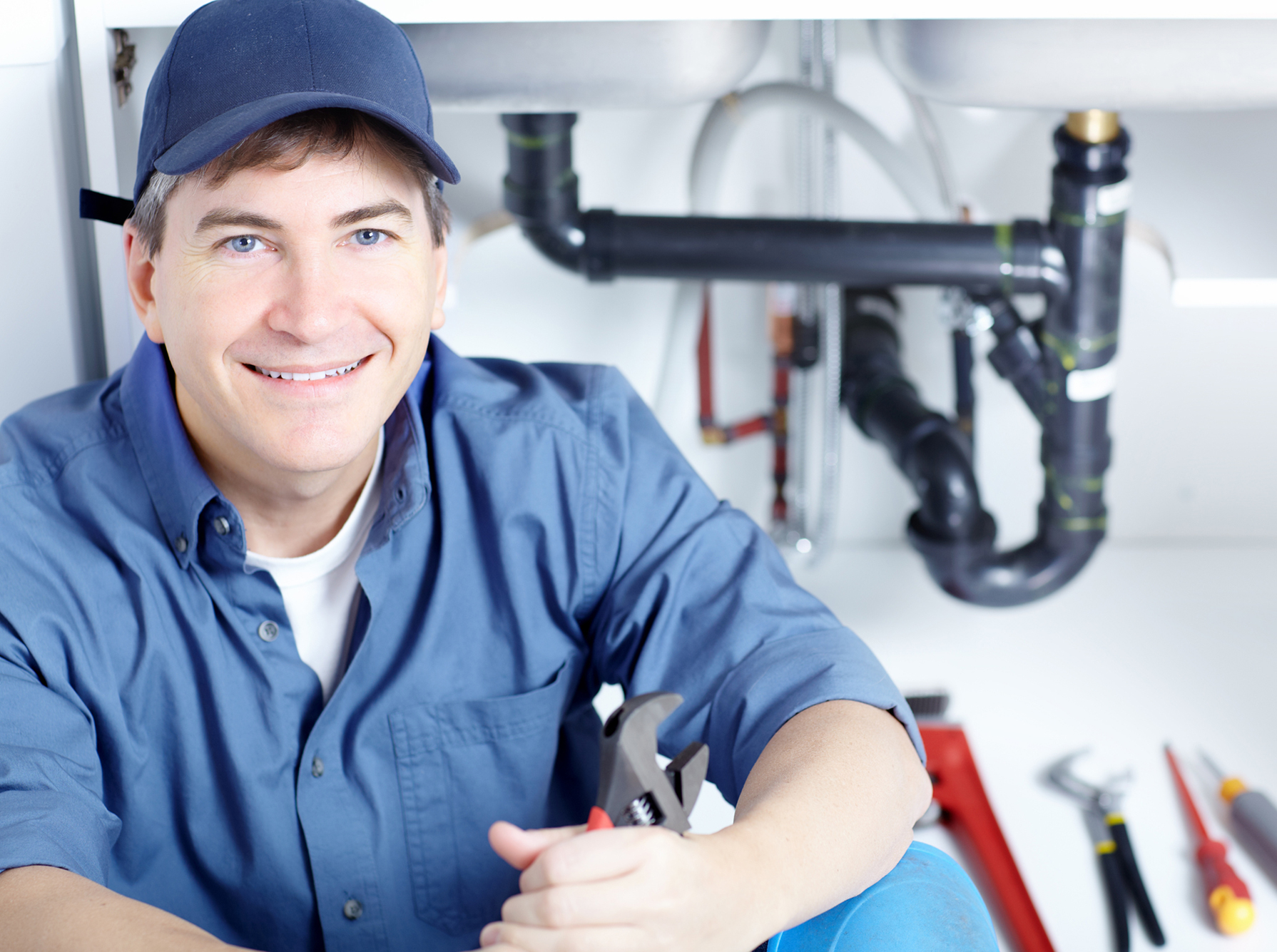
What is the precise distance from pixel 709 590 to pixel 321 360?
32 cm

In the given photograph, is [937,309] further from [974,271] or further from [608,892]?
[608,892]

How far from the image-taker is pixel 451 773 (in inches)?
36.1

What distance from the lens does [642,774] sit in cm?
59

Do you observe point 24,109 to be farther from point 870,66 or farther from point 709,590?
point 870,66

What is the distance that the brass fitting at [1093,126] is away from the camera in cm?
119

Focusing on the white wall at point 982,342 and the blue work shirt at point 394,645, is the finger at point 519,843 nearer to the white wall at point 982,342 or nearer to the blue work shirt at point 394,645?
the blue work shirt at point 394,645

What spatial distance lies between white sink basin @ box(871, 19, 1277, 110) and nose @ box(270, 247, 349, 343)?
0.55 meters

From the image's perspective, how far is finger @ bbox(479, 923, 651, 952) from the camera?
0.58 metres

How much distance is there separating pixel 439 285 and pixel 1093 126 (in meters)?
0.69

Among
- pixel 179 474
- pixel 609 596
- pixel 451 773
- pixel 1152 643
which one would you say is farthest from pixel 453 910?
pixel 1152 643

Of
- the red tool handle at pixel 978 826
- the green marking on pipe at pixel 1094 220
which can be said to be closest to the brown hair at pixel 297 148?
the red tool handle at pixel 978 826

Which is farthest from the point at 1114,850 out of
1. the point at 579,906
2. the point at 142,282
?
the point at 142,282

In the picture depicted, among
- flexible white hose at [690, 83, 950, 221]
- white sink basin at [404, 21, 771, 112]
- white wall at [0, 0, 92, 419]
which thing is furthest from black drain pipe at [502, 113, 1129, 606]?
white wall at [0, 0, 92, 419]

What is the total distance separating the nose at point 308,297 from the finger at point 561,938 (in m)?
0.37
